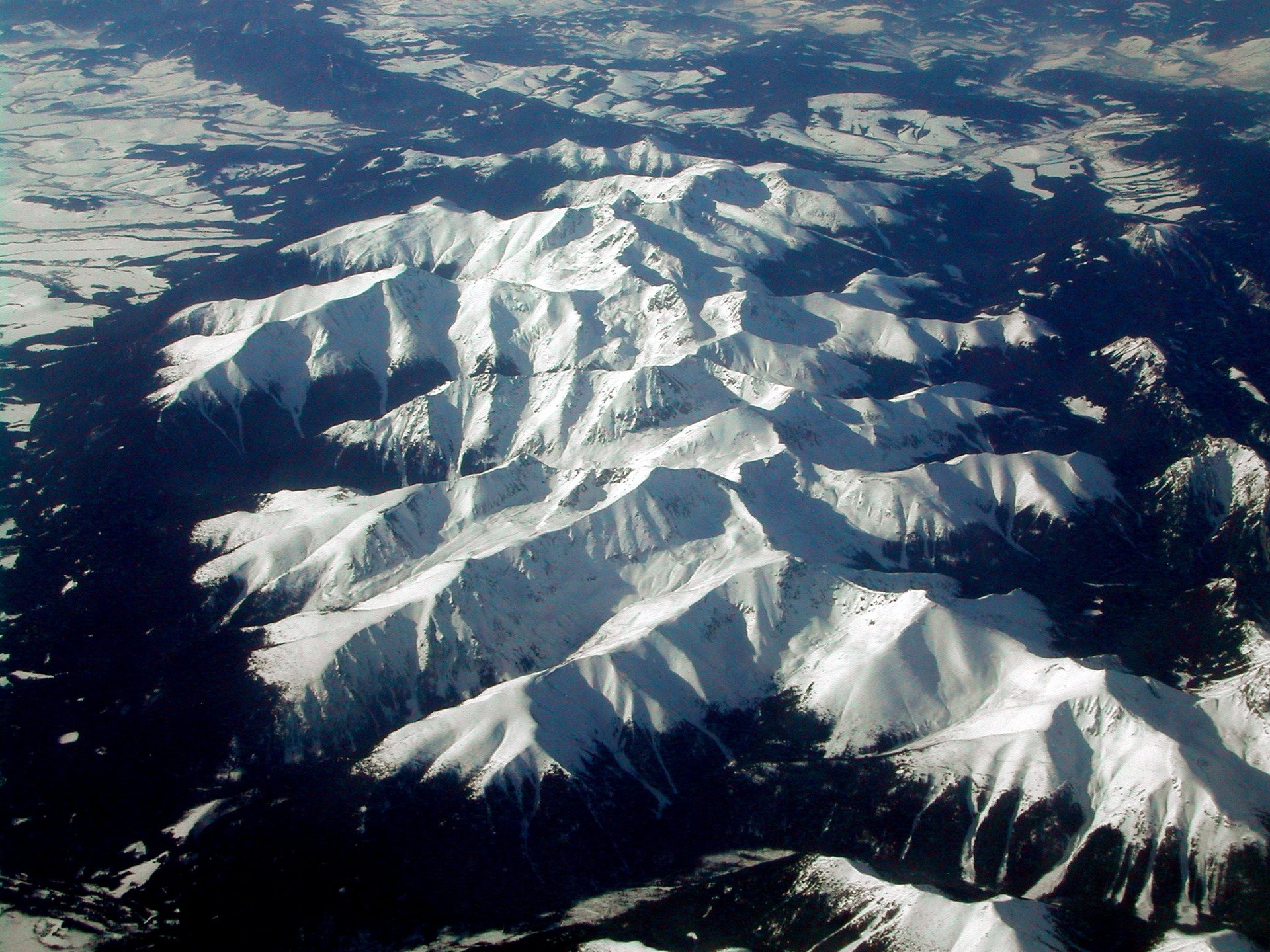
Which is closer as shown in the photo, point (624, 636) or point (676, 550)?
point (624, 636)

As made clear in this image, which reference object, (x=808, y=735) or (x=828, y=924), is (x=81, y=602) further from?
(x=828, y=924)

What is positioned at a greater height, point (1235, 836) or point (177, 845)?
point (1235, 836)

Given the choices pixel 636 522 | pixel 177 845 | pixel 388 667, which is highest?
pixel 636 522

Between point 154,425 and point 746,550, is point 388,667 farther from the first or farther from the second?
point 154,425

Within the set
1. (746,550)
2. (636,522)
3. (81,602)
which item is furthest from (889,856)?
(81,602)

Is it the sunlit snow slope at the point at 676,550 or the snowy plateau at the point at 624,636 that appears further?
the sunlit snow slope at the point at 676,550

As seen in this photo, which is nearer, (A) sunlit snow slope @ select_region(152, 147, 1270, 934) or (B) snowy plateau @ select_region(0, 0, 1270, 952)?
A: (B) snowy plateau @ select_region(0, 0, 1270, 952)

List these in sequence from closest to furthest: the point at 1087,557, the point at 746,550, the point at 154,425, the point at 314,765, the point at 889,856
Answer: the point at 889,856
the point at 314,765
the point at 746,550
the point at 1087,557
the point at 154,425

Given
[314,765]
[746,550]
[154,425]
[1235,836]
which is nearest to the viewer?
[1235,836]

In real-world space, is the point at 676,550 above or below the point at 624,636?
above

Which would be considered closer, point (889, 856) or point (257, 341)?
point (889, 856)
